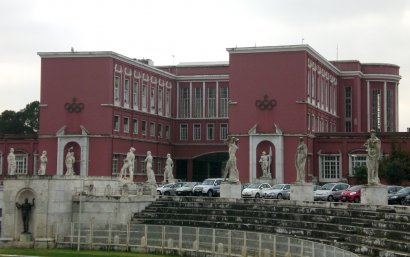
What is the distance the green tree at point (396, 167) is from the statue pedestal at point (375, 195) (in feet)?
85.8

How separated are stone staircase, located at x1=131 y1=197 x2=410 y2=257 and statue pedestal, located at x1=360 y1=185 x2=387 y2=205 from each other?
1188 mm

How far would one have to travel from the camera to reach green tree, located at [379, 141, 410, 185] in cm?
6003

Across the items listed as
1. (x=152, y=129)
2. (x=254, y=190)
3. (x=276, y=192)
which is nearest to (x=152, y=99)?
(x=152, y=129)

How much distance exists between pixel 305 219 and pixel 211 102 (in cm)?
5050

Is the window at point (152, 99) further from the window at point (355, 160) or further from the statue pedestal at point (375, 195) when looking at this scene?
the statue pedestal at point (375, 195)

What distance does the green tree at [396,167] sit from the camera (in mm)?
60031

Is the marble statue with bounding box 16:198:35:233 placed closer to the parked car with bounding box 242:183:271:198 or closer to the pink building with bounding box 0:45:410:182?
the parked car with bounding box 242:183:271:198

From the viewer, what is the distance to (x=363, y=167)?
209 ft

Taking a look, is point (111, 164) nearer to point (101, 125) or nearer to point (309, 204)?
point (101, 125)

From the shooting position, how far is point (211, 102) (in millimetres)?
84812

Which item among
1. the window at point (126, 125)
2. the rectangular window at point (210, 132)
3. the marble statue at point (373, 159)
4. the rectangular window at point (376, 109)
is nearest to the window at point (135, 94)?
the window at point (126, 125)

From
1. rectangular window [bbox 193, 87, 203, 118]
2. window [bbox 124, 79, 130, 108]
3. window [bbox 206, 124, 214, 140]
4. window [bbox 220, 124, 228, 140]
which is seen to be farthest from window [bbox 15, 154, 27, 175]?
window [bbox 220, 124, 228, 140]

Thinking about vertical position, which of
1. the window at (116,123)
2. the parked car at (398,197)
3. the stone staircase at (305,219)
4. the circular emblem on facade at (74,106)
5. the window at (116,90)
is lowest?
the stone staircase at (305,219)

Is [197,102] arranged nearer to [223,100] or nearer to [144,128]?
[223,100]
